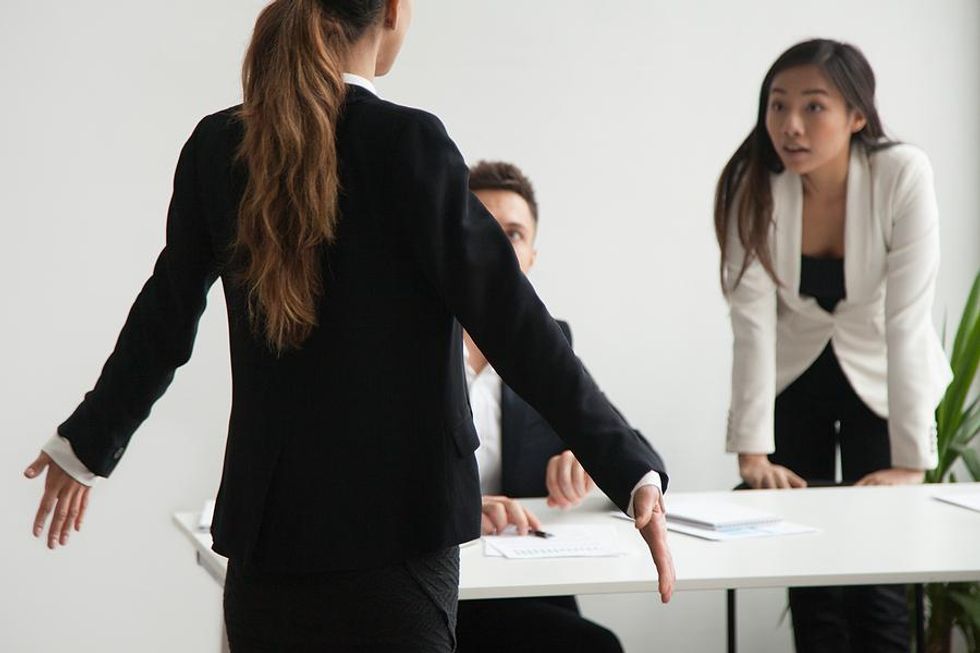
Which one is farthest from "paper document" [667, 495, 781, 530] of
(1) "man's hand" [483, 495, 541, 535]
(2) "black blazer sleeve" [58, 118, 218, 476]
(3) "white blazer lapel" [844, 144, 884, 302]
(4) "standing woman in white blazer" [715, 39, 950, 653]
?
(2) "black blazer sleeve" [58, 118, 218, 476]

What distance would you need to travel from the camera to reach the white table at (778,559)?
5.63 feet

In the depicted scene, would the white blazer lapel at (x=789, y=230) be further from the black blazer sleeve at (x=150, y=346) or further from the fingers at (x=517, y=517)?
the black blazer sleeve at (x=150, y=346)

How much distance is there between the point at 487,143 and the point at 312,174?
8.29 feet

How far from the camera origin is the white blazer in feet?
8.89

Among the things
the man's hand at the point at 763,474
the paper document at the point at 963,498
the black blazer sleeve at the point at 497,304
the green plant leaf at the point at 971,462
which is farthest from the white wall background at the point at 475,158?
the black blazer sleeve at the point at 497,304

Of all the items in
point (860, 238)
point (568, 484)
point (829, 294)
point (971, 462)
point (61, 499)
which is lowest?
point (971, 462)

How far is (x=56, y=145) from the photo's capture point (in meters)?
3.33

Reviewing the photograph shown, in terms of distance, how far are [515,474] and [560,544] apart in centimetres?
59

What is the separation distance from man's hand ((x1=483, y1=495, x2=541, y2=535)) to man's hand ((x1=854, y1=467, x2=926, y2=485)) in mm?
974

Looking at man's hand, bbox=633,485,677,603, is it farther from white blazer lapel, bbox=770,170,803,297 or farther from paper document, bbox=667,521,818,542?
white blazer lapel, bbox=770,170,803,297

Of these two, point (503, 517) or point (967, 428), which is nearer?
point (503, 517)

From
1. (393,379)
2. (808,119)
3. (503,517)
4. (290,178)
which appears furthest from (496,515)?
(808,119)

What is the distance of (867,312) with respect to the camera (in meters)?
2.81

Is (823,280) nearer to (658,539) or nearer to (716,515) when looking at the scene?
(716,515)
